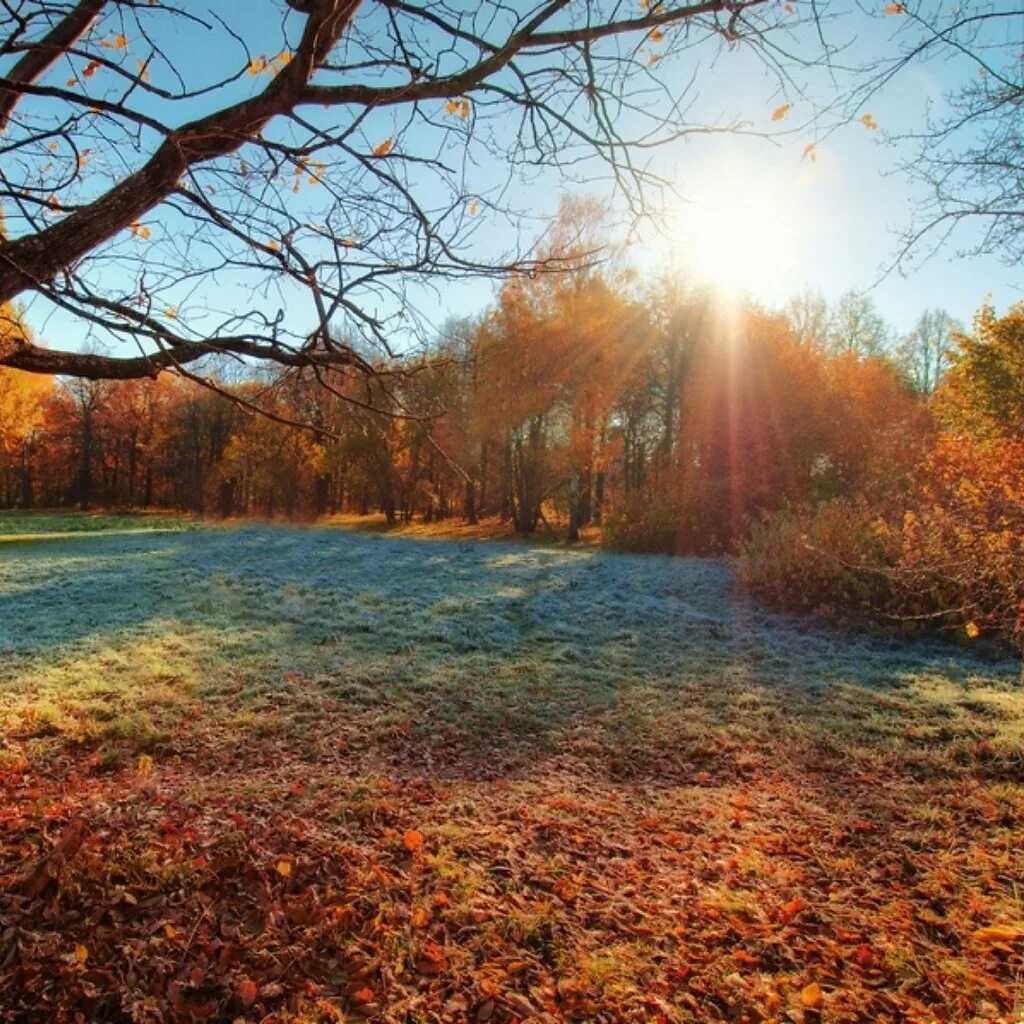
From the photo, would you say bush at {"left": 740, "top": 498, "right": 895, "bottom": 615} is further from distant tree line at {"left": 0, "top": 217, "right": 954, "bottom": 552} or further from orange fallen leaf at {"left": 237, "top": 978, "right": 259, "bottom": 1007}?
orange fallen leaf at {"left": 237, "top": 978, "right": 259, "bottom": 1007}

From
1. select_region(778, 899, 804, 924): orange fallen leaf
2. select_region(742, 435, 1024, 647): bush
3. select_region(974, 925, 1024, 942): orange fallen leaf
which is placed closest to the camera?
select_region(974, 925, 1024, 942): orange fallen leaf

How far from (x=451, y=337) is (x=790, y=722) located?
4543 mm

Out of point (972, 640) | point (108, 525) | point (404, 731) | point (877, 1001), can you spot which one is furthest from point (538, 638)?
point (108, 525)

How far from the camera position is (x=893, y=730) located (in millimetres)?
5512

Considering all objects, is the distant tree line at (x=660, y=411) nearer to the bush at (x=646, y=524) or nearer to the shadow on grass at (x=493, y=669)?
the bush at (x=646, y=524)

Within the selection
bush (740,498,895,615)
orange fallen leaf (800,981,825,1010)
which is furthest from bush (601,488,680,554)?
orange fallen leaf (800,981,825,1010)

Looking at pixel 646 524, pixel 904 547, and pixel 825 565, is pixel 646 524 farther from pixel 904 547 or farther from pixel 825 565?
pixel 904 547

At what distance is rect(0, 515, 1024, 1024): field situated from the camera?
2.47 meters

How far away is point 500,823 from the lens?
381cm

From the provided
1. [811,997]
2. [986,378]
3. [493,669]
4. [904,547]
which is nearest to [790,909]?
[811,997]

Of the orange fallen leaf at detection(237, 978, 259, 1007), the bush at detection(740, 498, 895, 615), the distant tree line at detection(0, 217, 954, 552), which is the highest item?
the distant tree line at detection(0, 217, 954, 552)

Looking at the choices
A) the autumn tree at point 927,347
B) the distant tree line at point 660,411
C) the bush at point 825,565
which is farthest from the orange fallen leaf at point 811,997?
the autumn tree at point 927,347

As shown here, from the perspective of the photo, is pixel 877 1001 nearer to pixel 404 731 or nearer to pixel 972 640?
pixel 404 731

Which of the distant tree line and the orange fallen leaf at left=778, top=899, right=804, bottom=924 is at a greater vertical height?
the distant tree line
